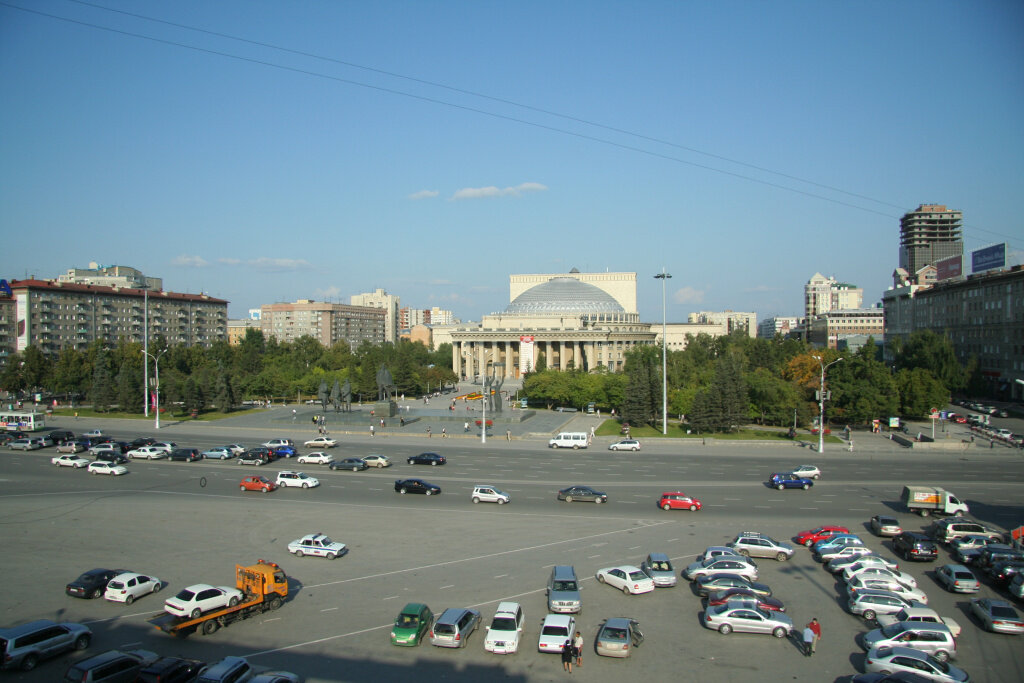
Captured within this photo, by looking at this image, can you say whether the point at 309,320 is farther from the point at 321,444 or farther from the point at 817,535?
the point at 817,535

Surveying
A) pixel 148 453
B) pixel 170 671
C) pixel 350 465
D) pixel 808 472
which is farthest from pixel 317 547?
pixel 808 472

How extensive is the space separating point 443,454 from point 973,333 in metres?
61.8

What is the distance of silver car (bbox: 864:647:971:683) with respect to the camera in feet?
39.7

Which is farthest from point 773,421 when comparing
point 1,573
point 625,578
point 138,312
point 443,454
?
point 138,312

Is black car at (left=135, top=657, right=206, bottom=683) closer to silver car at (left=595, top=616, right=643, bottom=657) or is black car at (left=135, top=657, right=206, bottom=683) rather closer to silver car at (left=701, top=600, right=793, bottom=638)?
silver car at (left=595, top=616, right=643, bottom=657)

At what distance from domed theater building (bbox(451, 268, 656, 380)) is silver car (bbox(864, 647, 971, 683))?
79307mm

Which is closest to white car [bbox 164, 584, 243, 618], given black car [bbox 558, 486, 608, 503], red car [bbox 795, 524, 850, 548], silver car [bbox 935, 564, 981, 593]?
black car [bbox 558, 486, 608, 503]

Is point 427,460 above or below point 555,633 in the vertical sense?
above

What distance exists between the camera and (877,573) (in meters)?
16.8

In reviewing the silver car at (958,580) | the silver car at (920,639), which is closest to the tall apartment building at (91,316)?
the silver car at (958,580)

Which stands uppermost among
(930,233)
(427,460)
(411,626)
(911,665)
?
(930,233)

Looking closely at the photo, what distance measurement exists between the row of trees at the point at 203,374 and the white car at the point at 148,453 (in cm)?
1910

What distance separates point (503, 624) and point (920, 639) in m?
8.34

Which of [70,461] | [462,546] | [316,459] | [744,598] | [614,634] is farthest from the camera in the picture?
[316,459]
